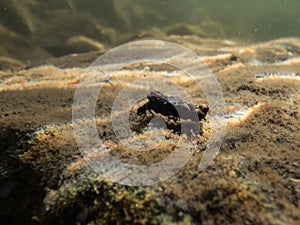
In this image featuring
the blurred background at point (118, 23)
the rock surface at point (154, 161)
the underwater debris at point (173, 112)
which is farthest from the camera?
the blurred background at point (118, 23)

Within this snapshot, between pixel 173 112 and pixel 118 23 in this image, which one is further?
pixel 118 23

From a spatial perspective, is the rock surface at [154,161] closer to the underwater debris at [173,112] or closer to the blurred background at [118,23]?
the underwater debris at [173,112]

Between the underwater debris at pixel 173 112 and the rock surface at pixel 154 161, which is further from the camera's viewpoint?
the underwater debris at pixel 173 112

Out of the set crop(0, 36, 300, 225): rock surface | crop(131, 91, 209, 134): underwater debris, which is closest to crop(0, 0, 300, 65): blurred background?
crop(0, 36, 300, 225): rock surface

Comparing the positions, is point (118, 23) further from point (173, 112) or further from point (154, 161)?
point (154, 161)

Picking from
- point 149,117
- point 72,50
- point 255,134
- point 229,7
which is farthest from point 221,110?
point 229,7

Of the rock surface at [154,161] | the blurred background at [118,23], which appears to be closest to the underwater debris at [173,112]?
the rock surface at [154,161]

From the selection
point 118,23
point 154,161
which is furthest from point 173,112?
point 118,23

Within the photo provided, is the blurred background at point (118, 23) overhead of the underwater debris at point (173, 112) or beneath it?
overhead

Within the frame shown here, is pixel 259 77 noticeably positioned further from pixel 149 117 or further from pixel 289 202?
pixel 289 202

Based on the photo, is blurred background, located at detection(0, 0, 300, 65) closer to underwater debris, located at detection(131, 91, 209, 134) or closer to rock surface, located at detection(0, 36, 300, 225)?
rock surface, located at detection(0, 36, 300, 225)
